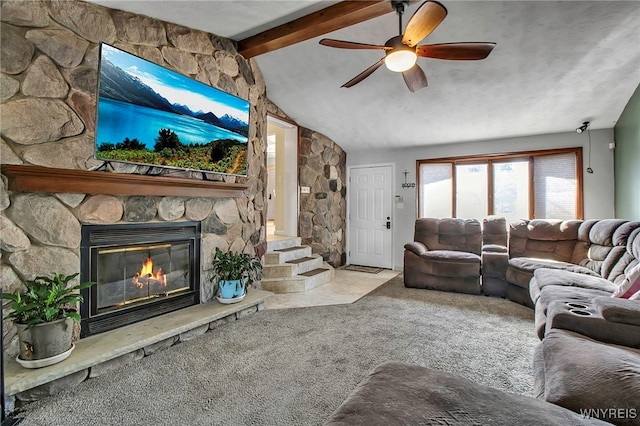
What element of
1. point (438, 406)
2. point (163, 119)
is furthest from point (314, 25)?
point (438, 406)

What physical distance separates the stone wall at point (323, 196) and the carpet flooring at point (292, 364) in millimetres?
2069

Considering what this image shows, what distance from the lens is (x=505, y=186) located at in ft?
16.0

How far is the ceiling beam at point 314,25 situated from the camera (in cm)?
249

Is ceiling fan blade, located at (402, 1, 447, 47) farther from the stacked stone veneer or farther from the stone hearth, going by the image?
the stone hearth

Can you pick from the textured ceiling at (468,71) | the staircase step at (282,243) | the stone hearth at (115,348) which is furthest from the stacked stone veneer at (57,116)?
the staircase step at (282,243)

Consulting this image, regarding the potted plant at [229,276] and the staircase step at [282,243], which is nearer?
the potted plant at [229,276]

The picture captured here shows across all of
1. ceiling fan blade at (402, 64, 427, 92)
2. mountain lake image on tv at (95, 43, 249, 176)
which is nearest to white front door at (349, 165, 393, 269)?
ceiling fan blade at (402, 64, 427, 92)

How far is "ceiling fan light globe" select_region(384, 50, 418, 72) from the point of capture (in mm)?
2189

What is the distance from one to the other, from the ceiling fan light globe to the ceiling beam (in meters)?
0.52

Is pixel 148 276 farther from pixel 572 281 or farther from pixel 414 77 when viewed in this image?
pixel 572 281

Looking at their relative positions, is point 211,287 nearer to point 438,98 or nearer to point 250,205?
point 250,205

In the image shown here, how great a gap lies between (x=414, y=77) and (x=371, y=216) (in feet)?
11.5

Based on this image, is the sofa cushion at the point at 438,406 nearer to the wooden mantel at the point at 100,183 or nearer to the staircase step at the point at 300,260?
the wooden mantel at the point at 100,183

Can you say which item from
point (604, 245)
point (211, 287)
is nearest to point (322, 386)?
point (211, 287)
